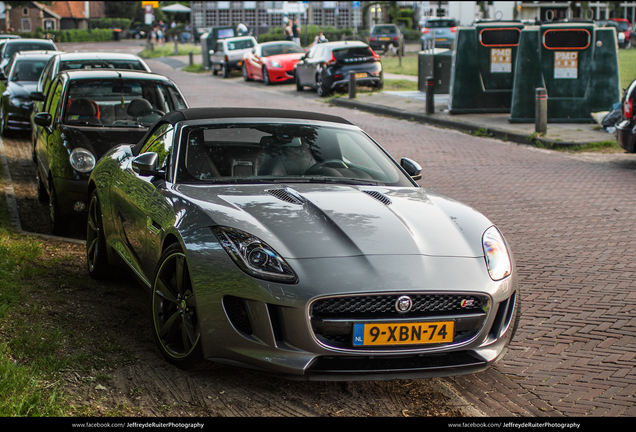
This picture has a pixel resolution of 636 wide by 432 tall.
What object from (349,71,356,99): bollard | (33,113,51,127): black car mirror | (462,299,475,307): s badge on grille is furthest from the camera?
(349,71,356,99): bollard

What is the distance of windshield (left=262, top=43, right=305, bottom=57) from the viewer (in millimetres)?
30594

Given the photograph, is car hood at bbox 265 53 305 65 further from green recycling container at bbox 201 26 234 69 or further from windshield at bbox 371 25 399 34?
windshield at bbox 371 25 399 34

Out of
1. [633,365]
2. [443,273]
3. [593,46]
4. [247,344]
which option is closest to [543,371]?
[633,365]

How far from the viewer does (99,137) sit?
8.02 m

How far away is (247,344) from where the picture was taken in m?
3.74

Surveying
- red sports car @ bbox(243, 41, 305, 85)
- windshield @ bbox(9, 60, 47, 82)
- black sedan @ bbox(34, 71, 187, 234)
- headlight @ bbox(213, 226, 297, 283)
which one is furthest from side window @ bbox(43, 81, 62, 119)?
red sports car @ bbox(243, 41, 305, 85)

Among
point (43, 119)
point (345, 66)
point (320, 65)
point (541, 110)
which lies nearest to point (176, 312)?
point (43, 119)

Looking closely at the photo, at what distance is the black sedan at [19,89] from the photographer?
48.1 ft

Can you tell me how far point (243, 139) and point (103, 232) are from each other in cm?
135

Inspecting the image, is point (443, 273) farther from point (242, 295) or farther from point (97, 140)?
point (97, 140)

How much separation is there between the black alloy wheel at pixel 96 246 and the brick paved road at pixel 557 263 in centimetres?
297

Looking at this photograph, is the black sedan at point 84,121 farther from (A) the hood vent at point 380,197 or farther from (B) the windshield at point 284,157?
(A) the hood vent at point 380,197

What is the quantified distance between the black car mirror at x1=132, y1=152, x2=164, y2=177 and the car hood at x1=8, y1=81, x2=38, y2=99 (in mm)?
10722

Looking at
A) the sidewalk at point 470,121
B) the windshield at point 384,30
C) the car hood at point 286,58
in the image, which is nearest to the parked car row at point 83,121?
the sidewalk at point 470,121
